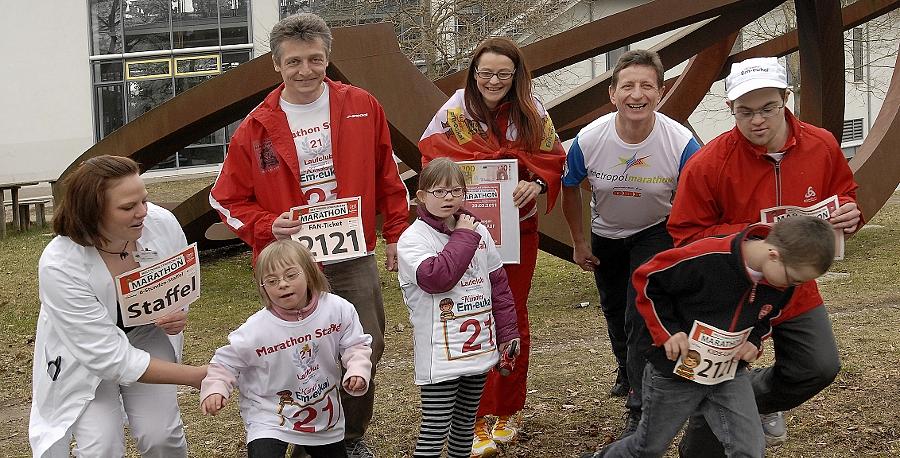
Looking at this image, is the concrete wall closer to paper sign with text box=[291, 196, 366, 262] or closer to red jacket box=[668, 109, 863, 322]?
paper sign with text box=[291, 196, 366, 262]

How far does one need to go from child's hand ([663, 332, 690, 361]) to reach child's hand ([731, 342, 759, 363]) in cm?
18

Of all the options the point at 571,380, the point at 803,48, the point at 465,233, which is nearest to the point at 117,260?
the point at 465,233

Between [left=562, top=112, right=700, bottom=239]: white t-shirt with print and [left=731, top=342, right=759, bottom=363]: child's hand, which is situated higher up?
[left=562, top=112, right=700, bottom=239]: white t-shirt with print

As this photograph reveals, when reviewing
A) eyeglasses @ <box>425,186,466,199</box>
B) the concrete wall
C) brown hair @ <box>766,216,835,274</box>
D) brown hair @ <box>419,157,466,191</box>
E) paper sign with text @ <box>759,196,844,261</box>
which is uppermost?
the concrete wall

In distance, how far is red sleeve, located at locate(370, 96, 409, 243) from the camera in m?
4.64

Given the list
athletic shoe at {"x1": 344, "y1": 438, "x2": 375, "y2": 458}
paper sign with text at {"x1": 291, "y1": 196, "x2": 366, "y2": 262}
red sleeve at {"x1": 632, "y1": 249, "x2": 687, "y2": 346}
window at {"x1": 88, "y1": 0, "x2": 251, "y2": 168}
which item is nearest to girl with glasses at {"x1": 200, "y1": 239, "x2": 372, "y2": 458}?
paper sign with text at {"x1": 291, "y1": 196, "x2": 366, "y2": 262}

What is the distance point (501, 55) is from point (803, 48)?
331cm

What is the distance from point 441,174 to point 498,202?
627mm

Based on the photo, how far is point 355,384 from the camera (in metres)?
3.64

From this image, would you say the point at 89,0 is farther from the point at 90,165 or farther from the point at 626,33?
the point at 90,165

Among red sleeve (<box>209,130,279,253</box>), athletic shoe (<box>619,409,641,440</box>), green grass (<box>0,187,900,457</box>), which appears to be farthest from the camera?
green grass (<box>0,187,900,457</box>)

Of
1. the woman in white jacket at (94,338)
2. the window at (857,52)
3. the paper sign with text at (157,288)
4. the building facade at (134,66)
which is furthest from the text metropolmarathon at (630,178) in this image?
the window at (857,52)

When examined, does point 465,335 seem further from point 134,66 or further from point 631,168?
point 134,66

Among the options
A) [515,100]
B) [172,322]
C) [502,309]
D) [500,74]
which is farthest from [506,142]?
[172,322]
